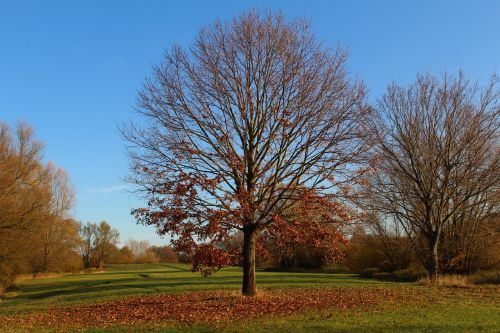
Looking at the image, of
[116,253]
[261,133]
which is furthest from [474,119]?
[116,253]

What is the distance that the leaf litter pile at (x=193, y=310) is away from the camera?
43.0ft

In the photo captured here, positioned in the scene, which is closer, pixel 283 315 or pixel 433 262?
pixel 283 315

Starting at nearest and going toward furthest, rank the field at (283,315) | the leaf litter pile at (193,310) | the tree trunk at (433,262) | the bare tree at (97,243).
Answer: the field at (283,315) → the leaf litter pile at (193,310) → the tree trunk at (433,262) → the bare tree at (97,243)

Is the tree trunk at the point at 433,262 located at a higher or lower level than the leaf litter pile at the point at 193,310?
higher

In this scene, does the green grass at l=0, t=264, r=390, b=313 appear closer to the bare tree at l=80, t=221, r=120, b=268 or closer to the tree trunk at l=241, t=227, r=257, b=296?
the tree trunk at l=241, t=227, r=257, b=296

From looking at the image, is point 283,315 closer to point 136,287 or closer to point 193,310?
point 193,310

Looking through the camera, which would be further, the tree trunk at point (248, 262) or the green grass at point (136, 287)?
the green grass at point (136, 287)

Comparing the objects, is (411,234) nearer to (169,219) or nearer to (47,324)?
(169,219)

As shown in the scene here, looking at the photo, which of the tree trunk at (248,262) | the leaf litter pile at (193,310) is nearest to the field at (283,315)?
the leaf litter pile at (193,310)

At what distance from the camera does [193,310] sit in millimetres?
14500

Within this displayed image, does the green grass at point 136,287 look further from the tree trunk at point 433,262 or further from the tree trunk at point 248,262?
the tree trunk at point 248,262

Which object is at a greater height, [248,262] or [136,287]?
[248,262]

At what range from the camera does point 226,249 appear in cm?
1666

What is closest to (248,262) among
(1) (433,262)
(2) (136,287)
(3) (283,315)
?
(3) (283,315)
